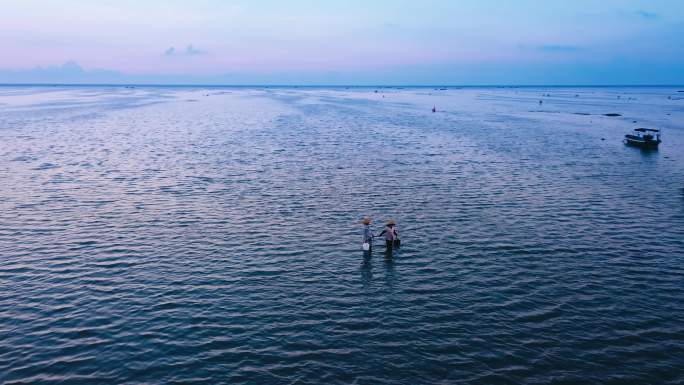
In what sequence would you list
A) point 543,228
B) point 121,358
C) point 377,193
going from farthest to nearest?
point 377,193
point 543,228
point 121,358

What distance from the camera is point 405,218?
44312mm

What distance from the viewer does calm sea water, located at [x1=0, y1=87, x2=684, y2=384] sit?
2184cm

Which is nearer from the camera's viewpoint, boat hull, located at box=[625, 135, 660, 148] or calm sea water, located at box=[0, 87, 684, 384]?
calm sea water, located at box=[0, 87, 684, 384]

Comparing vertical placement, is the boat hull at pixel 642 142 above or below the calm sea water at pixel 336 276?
above

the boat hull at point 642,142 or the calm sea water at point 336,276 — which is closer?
the calm sea water at point 336,276

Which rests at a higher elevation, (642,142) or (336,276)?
(642,142)

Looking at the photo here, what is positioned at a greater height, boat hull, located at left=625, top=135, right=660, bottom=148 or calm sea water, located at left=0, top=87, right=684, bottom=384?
boat hull, located at left=625, top=135, right=660, bottom=148

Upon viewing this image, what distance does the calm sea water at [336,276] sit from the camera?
21.8 meters

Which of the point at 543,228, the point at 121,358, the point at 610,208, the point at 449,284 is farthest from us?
the point at 610,208

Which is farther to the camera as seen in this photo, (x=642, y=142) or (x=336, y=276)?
(x=642, y=142)

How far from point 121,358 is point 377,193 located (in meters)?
35.7

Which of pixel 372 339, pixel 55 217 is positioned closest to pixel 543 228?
pixel 372 339

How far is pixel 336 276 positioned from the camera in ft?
103

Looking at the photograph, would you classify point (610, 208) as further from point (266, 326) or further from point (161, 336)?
point (161, 336)
